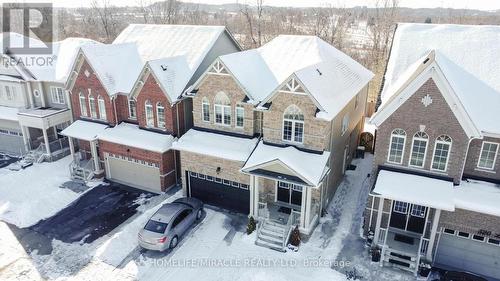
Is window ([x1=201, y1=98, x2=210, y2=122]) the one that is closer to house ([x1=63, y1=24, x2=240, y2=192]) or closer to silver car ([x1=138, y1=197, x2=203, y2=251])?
house ([x1=63, y1=24, x2=240, y2=192])

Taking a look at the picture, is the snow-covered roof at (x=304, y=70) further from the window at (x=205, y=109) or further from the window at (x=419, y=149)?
the window at (x=419, y=149)

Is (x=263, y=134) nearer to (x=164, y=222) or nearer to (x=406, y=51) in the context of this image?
(x=164, y=222)

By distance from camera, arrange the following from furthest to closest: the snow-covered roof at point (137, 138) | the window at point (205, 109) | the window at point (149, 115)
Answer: the window at point (149, 115) < the snow-covered roof at point (137, 138) < the window at point (205, 109)

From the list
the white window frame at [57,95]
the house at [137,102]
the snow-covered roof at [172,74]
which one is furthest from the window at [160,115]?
the white window frame at [57,95]

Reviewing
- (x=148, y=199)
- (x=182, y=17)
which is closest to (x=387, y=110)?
(x=148, y=199)

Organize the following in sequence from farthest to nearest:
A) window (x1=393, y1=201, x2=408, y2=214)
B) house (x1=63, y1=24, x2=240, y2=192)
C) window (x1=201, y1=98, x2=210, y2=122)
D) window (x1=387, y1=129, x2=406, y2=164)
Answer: house (x1=63, y1=24, x2=240, y2=192)
window (x1=201, y1=98, x2=210, y2=122)
window (x1=393, y1=201, x2=408, y2=214)
window (x1=387, y1=129, x2=406, y2=164)

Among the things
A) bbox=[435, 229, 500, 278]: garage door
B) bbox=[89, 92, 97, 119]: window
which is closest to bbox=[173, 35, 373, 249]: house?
bbox=[435, 229, 500, 278]: garage door
